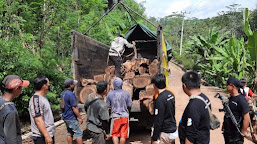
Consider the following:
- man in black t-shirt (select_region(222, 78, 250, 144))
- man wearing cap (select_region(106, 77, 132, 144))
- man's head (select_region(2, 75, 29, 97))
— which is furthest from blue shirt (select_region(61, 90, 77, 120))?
man in black t-shirt (select_region(222, 78, 250, 144))

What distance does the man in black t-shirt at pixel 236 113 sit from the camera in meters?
2.77

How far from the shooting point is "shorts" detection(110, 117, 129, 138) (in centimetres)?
362

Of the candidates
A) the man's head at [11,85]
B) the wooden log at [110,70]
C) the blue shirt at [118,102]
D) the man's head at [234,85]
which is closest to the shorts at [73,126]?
the blue shirt at [118,102]

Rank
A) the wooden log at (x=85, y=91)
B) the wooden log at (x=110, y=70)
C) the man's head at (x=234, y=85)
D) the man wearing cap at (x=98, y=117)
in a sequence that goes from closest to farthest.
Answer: the man's head at (x=234, y=85) → the man wearing cap at (x=98, y=117) → the wooden log at (x=85, y=91) → the wooden log at (x=110, y=70)

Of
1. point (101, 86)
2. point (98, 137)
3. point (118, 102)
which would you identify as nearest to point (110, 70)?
point (118, 102)

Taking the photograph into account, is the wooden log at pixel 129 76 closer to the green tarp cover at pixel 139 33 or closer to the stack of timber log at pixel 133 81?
the stack of timber log at pixel 133 81

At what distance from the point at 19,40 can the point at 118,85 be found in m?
4.04

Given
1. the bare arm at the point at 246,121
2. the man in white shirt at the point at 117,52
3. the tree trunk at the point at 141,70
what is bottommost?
the bare arm at the point at 246,121

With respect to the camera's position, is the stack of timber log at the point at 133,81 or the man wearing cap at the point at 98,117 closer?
the man wearing cap at the point at 98,117

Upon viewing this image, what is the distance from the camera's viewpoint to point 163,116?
2650 millimetres

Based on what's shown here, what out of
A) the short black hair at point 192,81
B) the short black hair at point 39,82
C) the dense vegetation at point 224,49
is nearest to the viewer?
the short black hair at point 192,81

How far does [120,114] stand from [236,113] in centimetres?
182

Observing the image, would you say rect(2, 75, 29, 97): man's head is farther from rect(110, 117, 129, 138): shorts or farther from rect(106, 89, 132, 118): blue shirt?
rect(110, 117, 129, 138): shorts

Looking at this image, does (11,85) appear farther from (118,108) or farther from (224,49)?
(224,49)
